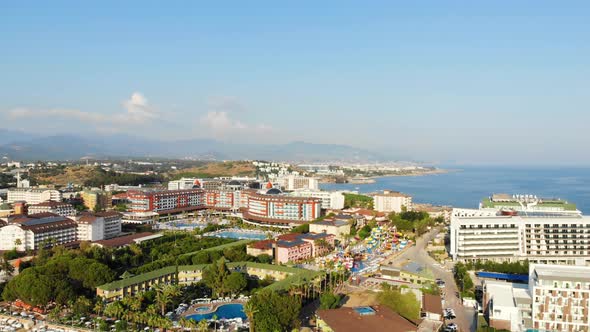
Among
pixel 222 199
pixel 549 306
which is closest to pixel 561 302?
pixel 549 306

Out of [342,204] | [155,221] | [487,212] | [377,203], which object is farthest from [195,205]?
[487,212]

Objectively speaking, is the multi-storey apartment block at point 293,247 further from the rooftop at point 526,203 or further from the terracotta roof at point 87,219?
the rooftop at point 526,203

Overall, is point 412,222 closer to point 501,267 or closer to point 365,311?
point 501,267

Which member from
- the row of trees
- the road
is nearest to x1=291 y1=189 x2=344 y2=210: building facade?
the road

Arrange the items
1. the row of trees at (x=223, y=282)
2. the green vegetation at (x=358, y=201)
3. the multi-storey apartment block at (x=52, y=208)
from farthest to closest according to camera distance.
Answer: the green vegetation at (x=358, y=201), the multi-storey apartment block at (x=52, y=208), the row of trees at (x=223, y=282)

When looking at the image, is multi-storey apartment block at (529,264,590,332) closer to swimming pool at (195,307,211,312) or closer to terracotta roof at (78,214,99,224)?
swimming pool at (195,307,211,312)

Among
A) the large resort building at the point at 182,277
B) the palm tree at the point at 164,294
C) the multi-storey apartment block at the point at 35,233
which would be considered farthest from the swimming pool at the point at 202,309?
the multi-storey apartment block at the point at 35,233
